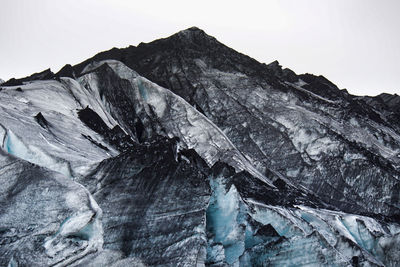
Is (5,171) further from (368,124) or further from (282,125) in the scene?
(368,124)

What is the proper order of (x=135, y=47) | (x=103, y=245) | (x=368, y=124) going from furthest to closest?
(x=135, y=47) < (x=368, y=124) < (x=103, y=245)

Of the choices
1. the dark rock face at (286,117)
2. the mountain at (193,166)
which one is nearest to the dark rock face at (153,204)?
the mountain at (193,166)

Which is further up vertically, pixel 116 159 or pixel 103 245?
pixel 116 159

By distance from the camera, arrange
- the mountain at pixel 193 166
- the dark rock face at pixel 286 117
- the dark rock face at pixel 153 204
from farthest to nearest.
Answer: the dark rock face at pixel 286 117, the dark rock face at pixel 153 204, the mountain at pixel 193 166

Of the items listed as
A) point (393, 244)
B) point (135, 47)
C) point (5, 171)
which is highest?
point (135, 47)

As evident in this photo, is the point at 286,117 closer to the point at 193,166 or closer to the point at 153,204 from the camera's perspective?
the point at 193,166

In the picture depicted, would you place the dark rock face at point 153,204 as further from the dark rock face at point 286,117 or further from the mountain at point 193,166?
the dark rock face at point 286,117

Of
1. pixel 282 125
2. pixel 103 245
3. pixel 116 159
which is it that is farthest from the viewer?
pixel 282 125

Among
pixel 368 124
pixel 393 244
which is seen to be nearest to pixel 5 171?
pixel 393 244

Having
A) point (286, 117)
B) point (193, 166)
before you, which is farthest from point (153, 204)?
point (286, 117)
